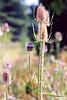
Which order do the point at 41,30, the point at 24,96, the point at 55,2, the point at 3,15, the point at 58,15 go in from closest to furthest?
the point at 41,30 → the point at 24,96 → the point at 55,2 → the point at 58,15 → the point at 3,15

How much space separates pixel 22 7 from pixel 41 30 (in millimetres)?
27446

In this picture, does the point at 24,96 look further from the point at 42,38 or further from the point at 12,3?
the point at 12,3

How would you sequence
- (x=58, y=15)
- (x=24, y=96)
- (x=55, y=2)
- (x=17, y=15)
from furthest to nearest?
(x=17, y=15)
(x=58, y=15)
(x=55, y=2)
(x=24, y=96)

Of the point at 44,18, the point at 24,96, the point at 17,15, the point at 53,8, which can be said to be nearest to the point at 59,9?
the point at 53,8

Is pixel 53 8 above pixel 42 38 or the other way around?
above

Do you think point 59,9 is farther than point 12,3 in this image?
No

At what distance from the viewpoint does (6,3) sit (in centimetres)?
2403

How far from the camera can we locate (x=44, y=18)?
0.85 meters

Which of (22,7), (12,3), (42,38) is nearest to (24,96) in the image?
(42,38)

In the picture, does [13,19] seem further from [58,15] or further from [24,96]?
[24,96]

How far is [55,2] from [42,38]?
542cm

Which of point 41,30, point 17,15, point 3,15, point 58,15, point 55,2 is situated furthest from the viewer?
point 17,15

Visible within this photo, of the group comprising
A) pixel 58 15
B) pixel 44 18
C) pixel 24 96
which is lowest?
pixel 24 96

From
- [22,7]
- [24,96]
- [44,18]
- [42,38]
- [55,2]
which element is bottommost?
[24,96]
